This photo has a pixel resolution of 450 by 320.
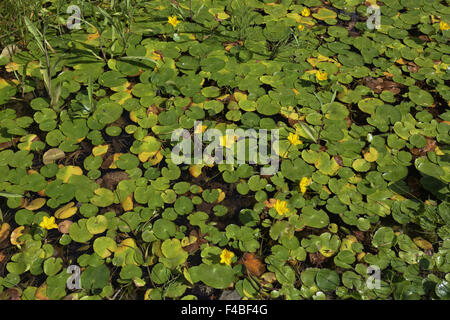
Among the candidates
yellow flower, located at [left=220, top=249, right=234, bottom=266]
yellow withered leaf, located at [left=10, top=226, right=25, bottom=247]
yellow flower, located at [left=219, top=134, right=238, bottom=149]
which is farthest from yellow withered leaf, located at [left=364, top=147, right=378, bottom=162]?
yellow withered leaf, located at [left=10, top=226, right=25, bottom=247]

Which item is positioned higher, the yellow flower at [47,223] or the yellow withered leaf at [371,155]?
the yellow withered leaf at [371,155]

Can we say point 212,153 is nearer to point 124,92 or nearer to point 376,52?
point 124,92

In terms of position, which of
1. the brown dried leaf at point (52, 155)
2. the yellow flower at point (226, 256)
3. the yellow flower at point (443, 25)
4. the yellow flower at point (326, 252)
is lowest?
the yellow flower at point (326, 252)

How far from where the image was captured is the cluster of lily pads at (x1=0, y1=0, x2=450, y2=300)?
178 centimetres

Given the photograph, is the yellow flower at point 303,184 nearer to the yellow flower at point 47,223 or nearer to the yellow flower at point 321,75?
the yellow flower at point 321,75

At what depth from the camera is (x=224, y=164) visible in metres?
2.16

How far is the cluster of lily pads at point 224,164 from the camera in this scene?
70.0 inches

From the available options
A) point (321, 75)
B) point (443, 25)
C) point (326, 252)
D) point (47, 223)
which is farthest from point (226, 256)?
point (443, 25)

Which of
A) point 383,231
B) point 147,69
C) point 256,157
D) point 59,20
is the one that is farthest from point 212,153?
point 59,20

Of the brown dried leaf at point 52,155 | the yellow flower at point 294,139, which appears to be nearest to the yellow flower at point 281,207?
the yellow flower at point 294,139

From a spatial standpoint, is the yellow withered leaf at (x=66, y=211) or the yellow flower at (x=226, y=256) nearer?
the yellow flower at (x=226, y=256)

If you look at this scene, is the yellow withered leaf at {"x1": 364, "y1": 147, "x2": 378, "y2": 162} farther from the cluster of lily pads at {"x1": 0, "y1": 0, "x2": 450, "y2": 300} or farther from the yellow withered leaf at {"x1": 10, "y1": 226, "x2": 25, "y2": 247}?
the yellow withered leaf at {"x1": 10, "y1": 226, "x2": 25, "y2": 247}

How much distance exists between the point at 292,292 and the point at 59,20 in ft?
7.95

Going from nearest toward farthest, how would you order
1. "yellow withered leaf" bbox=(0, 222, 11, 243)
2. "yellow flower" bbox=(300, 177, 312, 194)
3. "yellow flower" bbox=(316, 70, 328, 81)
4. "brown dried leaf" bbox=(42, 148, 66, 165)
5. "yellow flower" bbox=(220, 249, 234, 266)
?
"yellow flower" bbox=(220, 249, 234, 266), "yellow withered leaf" bbox=(0, 222, 11, 243), "yellow flower" bbox=(300, 177, 312, 194), "brown dried leaf" bbox=(42, 148, 66, 165), "yellow flower" bbox=(316, 70, 328, 81)
